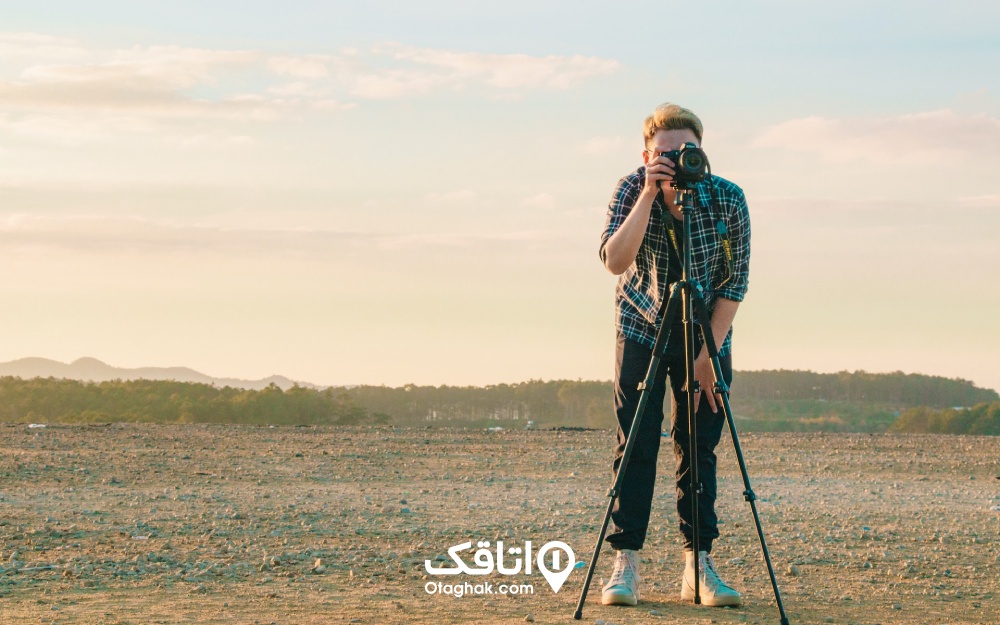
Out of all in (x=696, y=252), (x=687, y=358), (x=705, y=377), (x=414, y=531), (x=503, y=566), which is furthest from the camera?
(x=414, y=531)

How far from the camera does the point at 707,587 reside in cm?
497

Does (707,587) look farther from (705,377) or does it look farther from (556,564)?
(556,564)

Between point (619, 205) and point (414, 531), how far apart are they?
3154mm

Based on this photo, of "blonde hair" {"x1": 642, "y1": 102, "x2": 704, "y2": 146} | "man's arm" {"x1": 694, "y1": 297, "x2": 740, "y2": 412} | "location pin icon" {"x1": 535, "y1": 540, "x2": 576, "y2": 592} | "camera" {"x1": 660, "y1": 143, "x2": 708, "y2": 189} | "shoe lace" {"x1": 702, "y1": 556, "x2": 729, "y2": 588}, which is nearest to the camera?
"camera" {"x1": 660, "y1": 143, "x2": 708, "y2": 189}

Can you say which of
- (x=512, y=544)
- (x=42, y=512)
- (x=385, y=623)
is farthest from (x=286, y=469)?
Answer: (x=385, y=623)

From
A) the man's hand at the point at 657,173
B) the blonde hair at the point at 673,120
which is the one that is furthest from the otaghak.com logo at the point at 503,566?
the blonde hair at the point at 673,120

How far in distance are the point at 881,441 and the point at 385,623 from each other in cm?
1243

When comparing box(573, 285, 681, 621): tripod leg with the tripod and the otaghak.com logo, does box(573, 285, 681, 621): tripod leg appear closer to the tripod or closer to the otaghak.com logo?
the tripod

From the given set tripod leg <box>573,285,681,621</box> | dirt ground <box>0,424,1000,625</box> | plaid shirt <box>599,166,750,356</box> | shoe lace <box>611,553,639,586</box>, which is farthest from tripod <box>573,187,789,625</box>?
dirt ground <box>0,424,1000,625</box>

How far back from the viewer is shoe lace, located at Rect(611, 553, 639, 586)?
4941 mm

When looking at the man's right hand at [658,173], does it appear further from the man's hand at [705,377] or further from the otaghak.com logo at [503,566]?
the otaghak.com logo at [503,566]

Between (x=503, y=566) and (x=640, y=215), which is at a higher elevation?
(x=640, y=215)

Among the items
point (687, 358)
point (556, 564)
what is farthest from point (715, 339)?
point (556, 564)

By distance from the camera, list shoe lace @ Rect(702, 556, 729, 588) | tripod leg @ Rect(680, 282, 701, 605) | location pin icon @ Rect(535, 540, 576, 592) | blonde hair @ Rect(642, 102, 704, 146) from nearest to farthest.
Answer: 1. tripod leg @ Rect(680, 282, 701, 605)
2. blonde hair @ Rect(642, 102, 704, 146)
3. shoe lace @ Rect(702, 556, 729, 588)
4. location pin icon @ Rect(535, 540, 576, 592)
